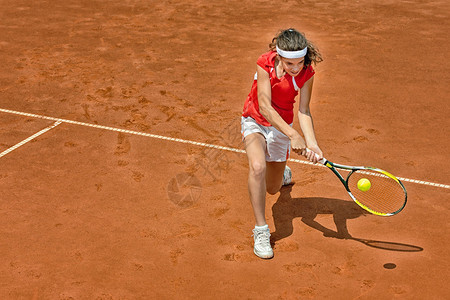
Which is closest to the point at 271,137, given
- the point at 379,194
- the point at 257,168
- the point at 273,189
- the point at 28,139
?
the point at 257,168

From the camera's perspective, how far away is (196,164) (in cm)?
712

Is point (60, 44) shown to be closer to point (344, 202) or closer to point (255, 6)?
point (255, 6)

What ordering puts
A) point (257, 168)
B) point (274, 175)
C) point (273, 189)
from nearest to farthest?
point (257, 168), point (274, 175), point (273, 189)

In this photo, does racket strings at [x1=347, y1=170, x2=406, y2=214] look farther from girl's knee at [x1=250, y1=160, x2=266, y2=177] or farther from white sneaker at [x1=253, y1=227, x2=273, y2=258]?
girl's knee at [x1=250, y1=160, x2=266, y2=177]

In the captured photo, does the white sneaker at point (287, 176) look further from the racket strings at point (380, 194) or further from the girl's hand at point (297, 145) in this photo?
the girl's hand at point (297, 145)

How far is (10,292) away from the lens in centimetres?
501

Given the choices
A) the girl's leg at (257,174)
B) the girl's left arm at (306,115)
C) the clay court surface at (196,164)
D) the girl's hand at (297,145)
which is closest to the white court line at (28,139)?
the clay court surface at (196,164)

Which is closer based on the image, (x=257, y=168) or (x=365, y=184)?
(x=257, y=168)

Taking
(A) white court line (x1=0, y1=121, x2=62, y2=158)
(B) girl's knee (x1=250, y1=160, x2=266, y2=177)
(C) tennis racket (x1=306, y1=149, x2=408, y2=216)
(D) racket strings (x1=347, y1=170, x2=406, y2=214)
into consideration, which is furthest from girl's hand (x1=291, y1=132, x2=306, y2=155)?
(A) white court line (x1=0, y1=121, x2=62, y2=158)

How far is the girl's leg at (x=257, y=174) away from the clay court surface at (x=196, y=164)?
42cm

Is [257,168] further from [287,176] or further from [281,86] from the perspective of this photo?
[287,176]

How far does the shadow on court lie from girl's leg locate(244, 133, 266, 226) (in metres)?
0.45

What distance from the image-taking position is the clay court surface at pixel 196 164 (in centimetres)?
523

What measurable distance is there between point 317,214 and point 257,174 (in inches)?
44.8
